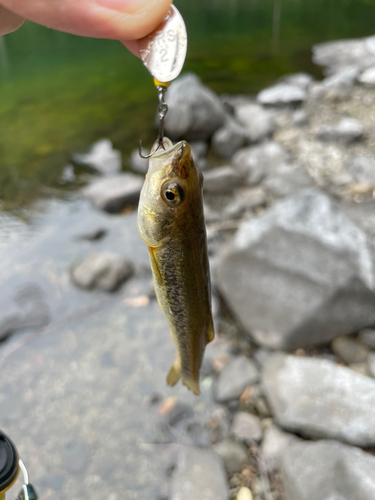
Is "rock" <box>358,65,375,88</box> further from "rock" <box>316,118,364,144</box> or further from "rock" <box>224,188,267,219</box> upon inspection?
"rock" <box>224,188,267,219</box>

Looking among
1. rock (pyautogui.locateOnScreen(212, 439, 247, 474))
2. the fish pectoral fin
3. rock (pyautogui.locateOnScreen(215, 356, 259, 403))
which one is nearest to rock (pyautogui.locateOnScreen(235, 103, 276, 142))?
rock (pyautogui.locateOnScreen(215, 356, 259, 403))

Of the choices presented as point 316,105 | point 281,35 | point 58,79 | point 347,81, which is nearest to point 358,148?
point 316,105

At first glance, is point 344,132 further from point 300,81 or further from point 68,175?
point 68,175

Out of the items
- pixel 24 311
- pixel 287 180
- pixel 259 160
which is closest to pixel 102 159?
pixel 259 160

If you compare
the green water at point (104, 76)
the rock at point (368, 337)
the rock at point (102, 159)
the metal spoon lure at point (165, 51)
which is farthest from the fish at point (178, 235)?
the rock at point (102, 159)

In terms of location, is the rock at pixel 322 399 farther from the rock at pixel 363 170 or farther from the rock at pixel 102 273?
the rock at pixel 363 170
